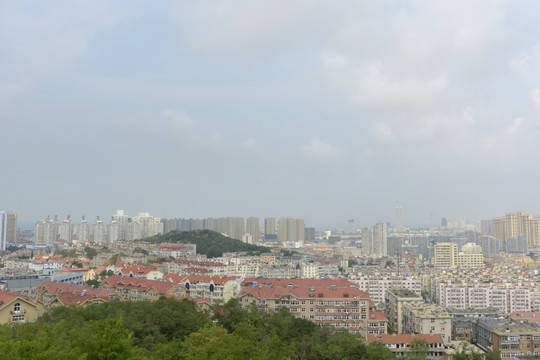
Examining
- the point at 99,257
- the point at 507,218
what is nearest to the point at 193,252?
the point at 99,257

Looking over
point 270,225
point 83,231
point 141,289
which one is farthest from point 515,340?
point 270,225

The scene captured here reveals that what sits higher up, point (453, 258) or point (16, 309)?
point (16, 309)

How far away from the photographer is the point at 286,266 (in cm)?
2461

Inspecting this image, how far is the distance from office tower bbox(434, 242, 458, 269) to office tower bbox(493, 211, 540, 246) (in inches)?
538

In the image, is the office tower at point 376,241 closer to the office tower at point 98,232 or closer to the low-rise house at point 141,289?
the office tower at point 98,232

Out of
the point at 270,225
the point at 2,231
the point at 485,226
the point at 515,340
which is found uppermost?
the point at 485,226

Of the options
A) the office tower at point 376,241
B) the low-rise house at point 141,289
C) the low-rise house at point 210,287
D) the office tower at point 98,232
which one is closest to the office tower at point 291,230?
the office tower at point 376,241

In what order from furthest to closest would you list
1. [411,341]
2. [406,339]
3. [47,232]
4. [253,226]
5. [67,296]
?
[253,226], [47,232], [67,296], [406,339], [411,341]

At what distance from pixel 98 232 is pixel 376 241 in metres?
25.4

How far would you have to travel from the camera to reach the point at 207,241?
1267 inches

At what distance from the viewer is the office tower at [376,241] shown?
151ft

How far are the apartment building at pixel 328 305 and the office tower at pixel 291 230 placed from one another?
44712mm

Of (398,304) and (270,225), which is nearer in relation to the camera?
(398,304)

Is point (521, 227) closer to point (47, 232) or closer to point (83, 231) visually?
point (83, 231)
